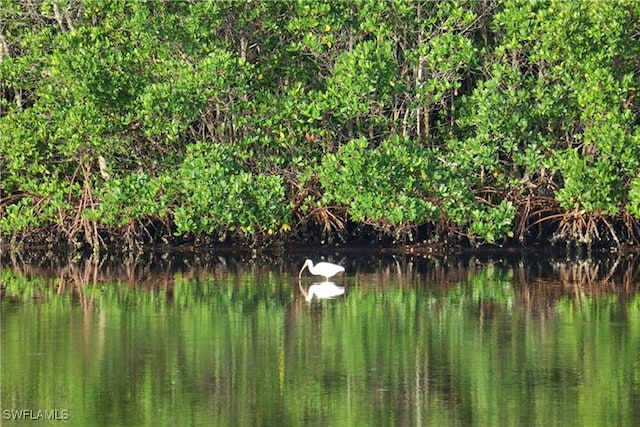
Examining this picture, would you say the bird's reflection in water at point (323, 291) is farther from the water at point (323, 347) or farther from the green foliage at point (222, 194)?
the green foliage at point (222, 194)

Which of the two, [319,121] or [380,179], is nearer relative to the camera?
[380,179]

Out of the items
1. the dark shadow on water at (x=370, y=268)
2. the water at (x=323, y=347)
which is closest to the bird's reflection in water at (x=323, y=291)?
the water at (x=323, y=347)

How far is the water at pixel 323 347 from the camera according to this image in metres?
10.9

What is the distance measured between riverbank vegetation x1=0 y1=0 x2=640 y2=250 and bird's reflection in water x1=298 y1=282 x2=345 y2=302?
233cm

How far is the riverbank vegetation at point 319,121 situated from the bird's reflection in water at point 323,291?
2330 millimetres

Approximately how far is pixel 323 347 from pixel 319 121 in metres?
7.50

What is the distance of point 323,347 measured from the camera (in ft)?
43.2

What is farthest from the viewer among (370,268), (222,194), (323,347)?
(222,194)

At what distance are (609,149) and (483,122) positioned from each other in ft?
4.99

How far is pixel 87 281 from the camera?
17.8 metres

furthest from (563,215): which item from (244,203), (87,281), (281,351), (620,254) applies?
(281,351)

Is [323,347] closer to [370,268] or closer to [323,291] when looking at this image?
[323,291]

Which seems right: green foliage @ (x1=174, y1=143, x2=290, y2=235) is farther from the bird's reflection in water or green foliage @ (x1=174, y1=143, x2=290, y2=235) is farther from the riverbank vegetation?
the bird's reflection in water
